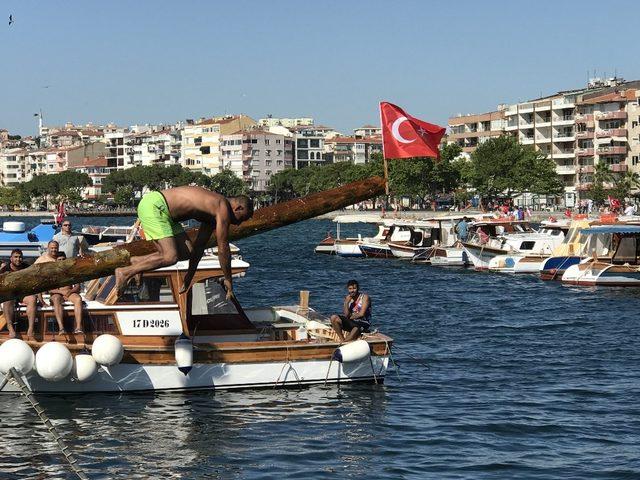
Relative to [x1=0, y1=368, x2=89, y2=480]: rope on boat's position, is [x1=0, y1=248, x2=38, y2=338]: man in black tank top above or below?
above

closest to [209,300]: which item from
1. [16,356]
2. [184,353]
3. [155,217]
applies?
[184,353]

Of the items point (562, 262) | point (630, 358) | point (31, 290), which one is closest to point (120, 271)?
point (31, 290)

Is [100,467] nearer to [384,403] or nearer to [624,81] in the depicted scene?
[384,403]

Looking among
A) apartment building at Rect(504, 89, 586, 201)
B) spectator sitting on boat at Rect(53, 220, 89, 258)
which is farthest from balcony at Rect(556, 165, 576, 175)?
spectator sitting on boat at Rect(53, 220, 89, 258)

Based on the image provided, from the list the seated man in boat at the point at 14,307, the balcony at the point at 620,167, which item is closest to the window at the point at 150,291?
the seated man in boat at the point at 14,307

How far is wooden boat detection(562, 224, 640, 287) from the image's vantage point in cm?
4888

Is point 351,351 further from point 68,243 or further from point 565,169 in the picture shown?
point 565,169

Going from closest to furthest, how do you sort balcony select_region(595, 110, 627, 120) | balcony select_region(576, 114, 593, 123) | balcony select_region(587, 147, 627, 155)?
balcony select_region(595, 110, 627, 120) < balcony select_region(587, 147, 627, 155) < balcony select_region(576, 114, 593, 123)

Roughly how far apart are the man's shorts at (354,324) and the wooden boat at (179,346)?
0.27 meters

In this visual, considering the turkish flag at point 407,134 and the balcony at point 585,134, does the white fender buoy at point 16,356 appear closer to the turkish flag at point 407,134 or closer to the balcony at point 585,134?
the turkish flag at point 407,134

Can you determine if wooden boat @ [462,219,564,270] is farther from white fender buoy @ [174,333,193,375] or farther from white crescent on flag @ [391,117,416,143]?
white crescent on flag @ [391,117,416,143]

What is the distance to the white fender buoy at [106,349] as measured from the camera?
69.1ft

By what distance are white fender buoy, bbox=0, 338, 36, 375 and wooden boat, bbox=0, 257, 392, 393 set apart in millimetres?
250

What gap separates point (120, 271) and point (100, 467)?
14.4ft
